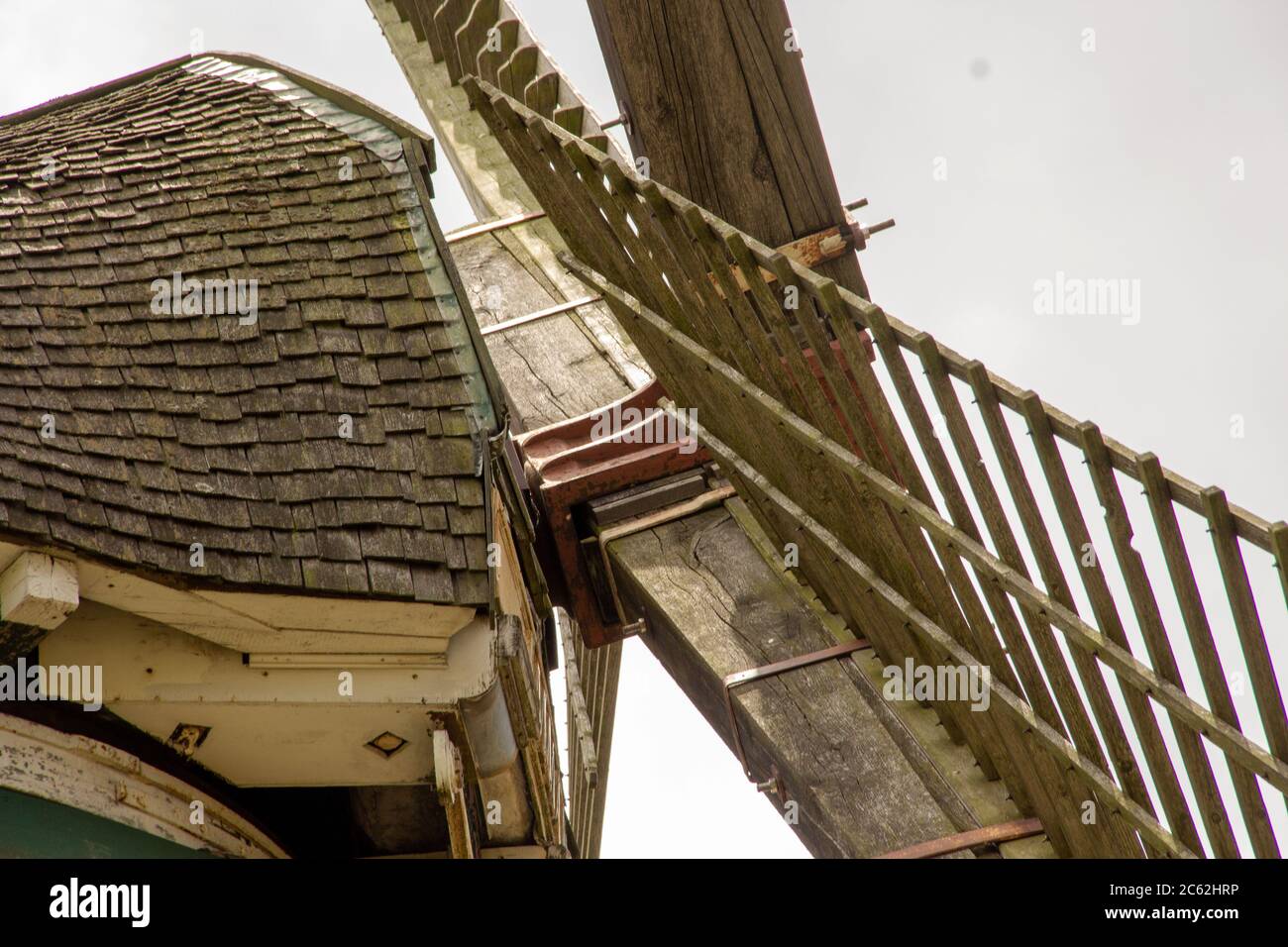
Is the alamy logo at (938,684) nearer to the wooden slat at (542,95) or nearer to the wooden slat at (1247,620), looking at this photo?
the wooden slat at (1247,620)

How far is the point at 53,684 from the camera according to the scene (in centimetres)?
400

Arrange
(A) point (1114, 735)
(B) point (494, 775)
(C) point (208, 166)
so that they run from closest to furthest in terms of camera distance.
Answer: (A) point (1114, 735) < (B) point (494, 775) < (C) point (208, 166)

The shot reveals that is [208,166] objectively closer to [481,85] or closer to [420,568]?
[481,85]

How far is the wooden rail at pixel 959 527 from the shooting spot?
336 centimetres

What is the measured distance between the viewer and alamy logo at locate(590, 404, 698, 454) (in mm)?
6180

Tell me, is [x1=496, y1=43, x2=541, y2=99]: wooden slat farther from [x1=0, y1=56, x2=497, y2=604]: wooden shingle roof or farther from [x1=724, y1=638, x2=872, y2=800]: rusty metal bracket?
[x1=724, y1=638, x2=872, y2=800]: rusty metal bracket

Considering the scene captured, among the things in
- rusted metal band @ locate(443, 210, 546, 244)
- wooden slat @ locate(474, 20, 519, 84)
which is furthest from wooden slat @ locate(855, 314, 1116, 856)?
wooden slat @ locate(474, 20, 519, 84)

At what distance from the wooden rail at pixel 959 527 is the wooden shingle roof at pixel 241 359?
0.82 metres

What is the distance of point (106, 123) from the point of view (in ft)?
19.0

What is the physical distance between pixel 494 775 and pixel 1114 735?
6.46 feet
